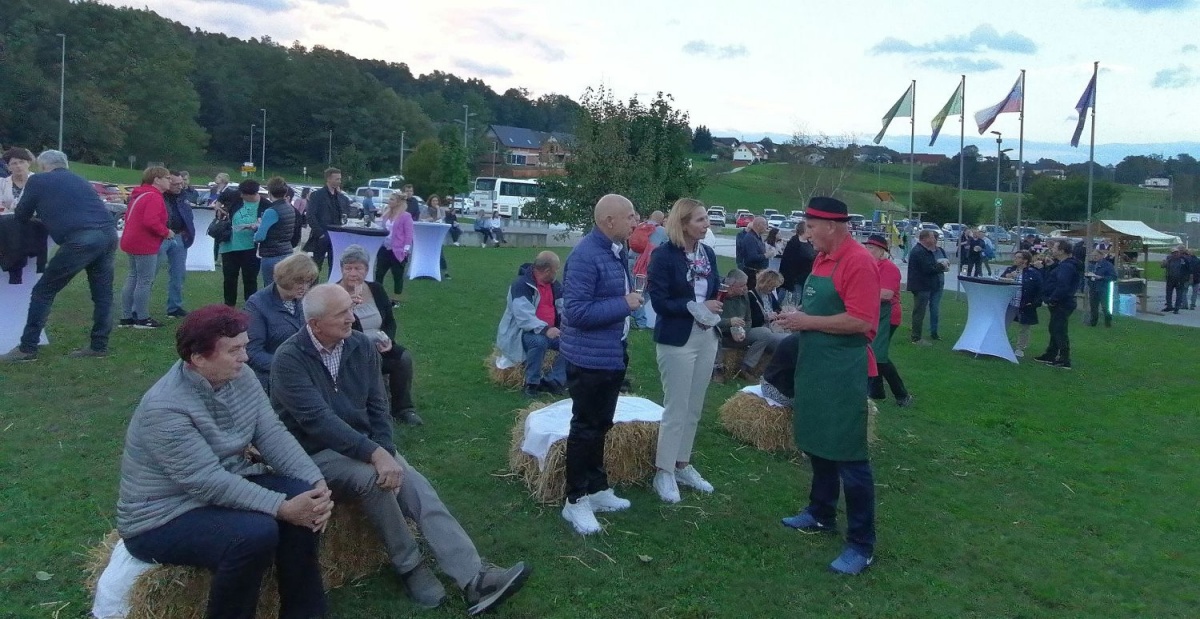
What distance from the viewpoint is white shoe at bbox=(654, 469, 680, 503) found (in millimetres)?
5574

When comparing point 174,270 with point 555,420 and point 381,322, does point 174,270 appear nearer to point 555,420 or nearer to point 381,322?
point 381,322

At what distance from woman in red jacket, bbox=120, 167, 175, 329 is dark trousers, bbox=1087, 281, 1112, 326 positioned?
16.0m

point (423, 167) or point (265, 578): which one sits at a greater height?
point (423, 167)

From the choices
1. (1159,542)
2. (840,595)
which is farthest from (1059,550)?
(840,595)

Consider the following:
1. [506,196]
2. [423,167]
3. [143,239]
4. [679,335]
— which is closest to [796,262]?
[679,335]

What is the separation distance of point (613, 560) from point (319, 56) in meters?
99.6

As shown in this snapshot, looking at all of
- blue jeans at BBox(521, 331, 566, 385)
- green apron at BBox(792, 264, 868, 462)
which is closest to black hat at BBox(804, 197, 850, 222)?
green apron at BBox(792, 264, 868, 462)

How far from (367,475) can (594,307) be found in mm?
1470

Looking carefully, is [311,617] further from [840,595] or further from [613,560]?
[840,595]

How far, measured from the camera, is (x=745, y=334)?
8.55 m

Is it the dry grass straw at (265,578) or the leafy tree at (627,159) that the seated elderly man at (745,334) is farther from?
the leafy tree at (627,159)

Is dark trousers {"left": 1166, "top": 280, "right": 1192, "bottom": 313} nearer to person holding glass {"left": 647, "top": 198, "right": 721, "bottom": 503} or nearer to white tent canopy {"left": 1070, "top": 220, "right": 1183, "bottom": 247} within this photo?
white tent canopy {"left": 1070, "top": 220, "right": 1183, "bottom": 247}

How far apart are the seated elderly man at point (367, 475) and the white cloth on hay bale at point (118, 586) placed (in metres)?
0.83

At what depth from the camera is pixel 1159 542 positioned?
5.44 meters
